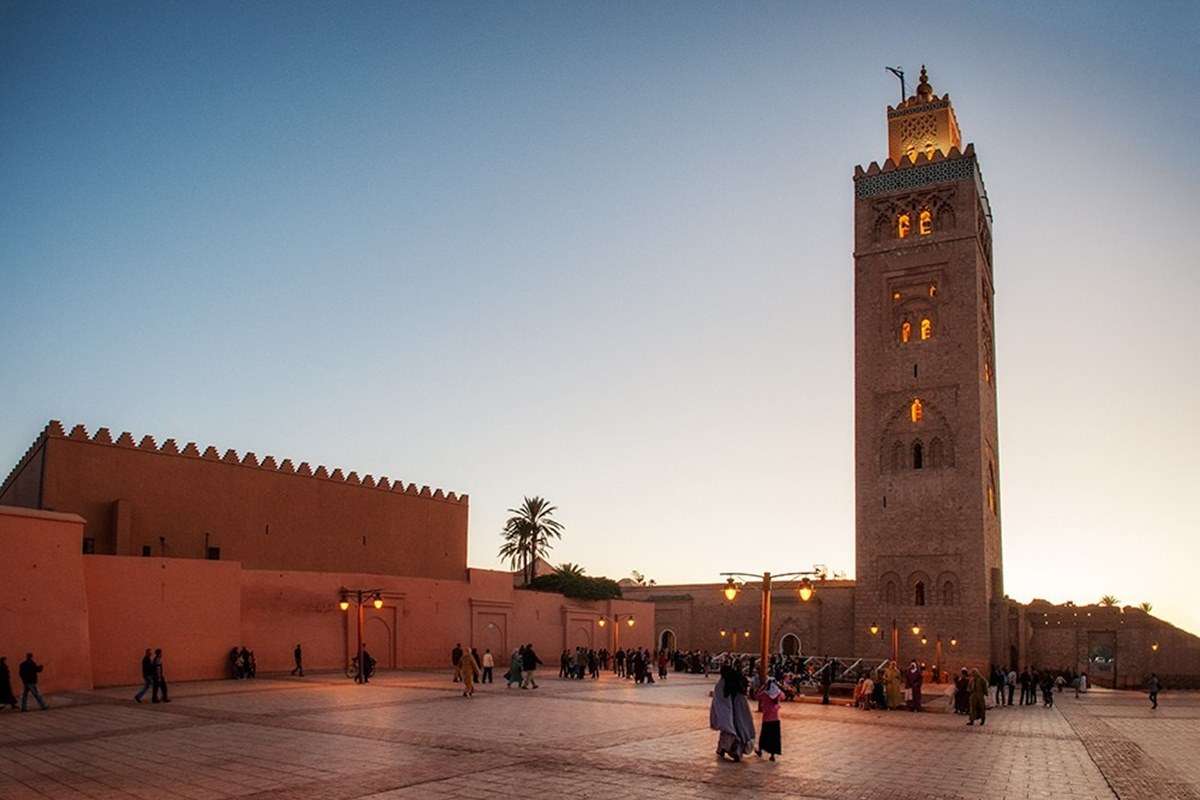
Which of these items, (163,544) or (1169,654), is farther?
(1169,654)

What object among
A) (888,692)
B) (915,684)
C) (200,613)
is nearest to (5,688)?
(200,613)

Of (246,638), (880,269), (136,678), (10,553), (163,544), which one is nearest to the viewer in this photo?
(10,553)

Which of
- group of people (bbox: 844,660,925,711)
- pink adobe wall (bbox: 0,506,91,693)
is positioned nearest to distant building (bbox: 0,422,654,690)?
pink adobe wall (bbox: 0,506,91,693)

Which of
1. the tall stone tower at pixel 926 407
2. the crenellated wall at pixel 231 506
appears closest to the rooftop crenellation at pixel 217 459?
the crenellated wall at pixel 231 506

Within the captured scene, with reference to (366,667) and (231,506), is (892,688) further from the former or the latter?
(231,506)

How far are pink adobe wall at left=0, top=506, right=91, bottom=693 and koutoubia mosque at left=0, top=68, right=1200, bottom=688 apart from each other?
4 centimetres

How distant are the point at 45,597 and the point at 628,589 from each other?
135 ft

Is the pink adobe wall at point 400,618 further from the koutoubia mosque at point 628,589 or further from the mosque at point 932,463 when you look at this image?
the mosque at point 932,463

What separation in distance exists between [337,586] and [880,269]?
28.6 metres

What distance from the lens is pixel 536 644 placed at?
129 feet

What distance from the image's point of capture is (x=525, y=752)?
12484 millimetres

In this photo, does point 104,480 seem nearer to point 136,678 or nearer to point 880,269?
point 136,678

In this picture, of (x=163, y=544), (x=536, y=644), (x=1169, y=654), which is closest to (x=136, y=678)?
(x=163, y=544)

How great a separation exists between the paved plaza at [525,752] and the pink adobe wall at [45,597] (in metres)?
1.13
